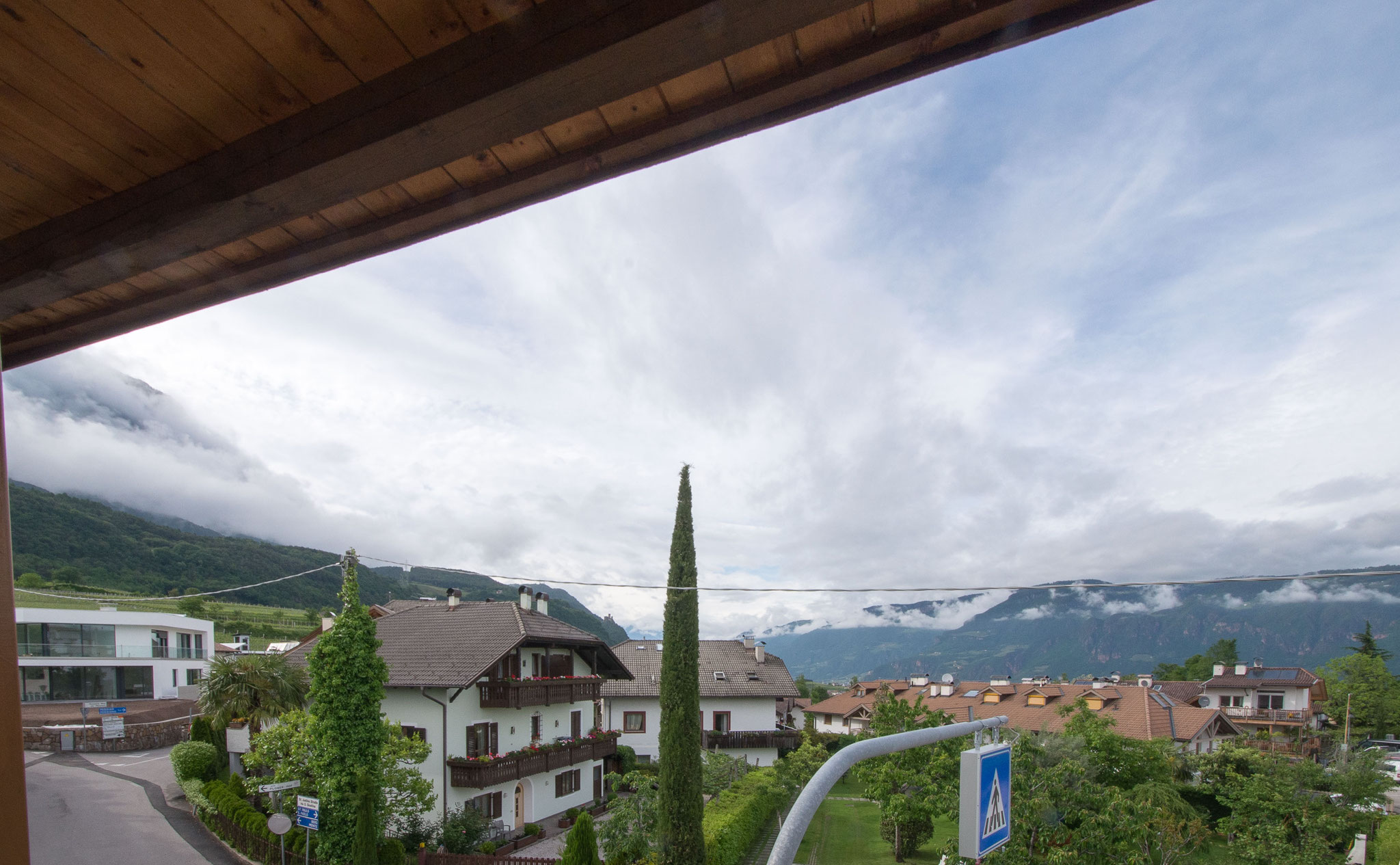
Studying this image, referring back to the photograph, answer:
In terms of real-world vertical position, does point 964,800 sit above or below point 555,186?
below

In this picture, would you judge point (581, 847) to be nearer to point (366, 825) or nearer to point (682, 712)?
point (366, 825)

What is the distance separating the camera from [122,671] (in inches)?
1551

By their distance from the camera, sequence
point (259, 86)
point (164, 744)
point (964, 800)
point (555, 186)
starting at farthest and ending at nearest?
point (164, 744) → point (964, 800) → point (555, 186) → point (259, 86)

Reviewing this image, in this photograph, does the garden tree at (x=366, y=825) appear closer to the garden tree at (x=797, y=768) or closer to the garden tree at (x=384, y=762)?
the garden tree at (x=384, y=762)

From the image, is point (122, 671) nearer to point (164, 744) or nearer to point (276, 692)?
point (164, 744)

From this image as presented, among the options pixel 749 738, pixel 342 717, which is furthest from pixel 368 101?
pixel 749 738

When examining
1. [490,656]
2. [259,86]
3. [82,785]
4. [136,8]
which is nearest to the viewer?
[136,8]

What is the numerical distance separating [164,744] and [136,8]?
4442 cm

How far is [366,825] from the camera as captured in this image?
613 inches

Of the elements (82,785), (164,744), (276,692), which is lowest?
(164,744)

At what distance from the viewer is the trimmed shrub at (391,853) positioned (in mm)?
16016

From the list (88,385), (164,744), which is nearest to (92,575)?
(164,744)

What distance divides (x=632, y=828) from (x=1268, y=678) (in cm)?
5677

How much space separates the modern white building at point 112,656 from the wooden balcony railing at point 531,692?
17.9 meters
